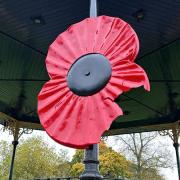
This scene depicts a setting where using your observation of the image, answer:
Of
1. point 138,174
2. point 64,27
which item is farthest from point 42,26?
point 138,174

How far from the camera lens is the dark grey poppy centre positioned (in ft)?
8.53

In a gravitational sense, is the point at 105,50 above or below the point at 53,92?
above

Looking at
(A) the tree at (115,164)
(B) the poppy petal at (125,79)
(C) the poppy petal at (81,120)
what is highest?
(A) the tree at (115,164)

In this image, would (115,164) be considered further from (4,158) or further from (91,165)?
(91,165)

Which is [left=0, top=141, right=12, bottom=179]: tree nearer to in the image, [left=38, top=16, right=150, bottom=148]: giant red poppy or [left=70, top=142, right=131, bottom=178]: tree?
[left=70, top=142, right=131, bottom=178]: tree

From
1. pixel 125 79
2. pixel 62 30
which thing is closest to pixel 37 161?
pixel 62 30

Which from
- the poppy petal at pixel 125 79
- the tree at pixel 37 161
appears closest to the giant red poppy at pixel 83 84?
the poppy petal at pixel 125 79

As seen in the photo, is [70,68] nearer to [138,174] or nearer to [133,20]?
[133,20]

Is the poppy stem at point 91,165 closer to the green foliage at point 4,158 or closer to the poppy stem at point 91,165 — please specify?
the poppy stem at point 91,165

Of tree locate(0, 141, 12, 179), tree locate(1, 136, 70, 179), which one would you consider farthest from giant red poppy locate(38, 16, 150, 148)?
tree locate(0, 141, 12, 179)

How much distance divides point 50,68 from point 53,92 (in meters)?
0.33

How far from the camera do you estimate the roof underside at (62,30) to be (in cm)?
462

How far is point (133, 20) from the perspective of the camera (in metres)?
4.92

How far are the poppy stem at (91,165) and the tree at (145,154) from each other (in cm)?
1993
